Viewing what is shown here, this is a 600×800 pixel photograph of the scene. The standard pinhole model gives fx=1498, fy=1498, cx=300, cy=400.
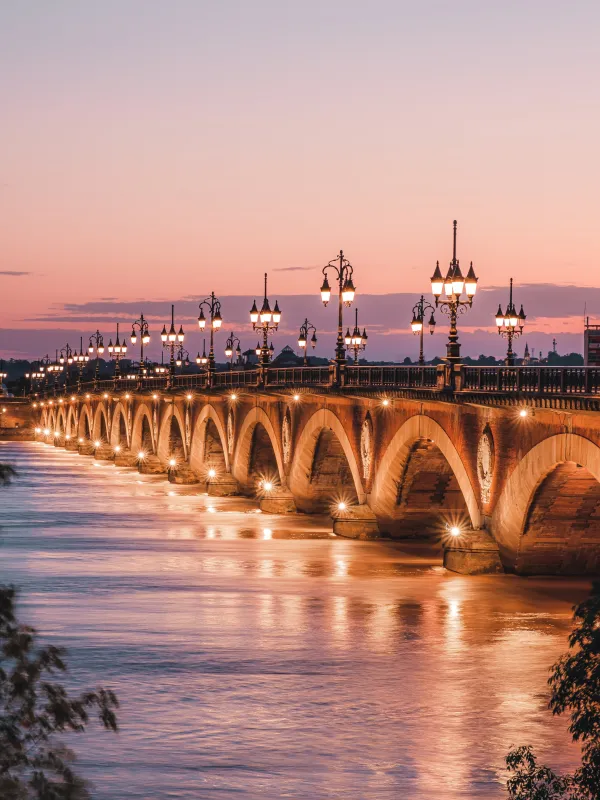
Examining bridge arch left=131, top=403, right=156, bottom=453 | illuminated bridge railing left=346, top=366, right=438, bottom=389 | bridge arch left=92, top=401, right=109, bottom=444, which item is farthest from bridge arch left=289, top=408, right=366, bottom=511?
bridge arch left=92, top=401, right=109, bottom=444

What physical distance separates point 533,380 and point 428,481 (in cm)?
1337

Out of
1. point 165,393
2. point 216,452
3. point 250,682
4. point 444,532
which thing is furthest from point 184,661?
point 165,393

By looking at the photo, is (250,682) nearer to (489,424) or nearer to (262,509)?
(489,424)

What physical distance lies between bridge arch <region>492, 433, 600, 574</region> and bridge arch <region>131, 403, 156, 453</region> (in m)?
67.7

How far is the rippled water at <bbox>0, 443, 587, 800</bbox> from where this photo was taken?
20.8m

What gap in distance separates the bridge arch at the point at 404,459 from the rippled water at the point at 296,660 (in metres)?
1.68

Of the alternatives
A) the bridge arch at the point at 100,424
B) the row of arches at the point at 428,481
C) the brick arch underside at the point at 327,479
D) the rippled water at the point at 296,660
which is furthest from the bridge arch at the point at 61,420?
the rippled water at the point at 296,660

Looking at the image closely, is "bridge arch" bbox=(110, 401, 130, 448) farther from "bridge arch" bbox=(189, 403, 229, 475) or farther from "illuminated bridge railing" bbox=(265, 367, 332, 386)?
"illuminated bridge railing" bbox=(265, 367, 332, 386)

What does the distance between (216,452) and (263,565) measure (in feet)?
127

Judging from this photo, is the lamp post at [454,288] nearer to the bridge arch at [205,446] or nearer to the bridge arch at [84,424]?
the bridge arch at [205,446]

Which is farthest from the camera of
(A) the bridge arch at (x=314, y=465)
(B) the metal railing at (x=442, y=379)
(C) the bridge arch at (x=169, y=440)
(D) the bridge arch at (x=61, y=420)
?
(D) the bridge arch at (x=61, y=420)

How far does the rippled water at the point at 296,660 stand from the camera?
68.2 feet

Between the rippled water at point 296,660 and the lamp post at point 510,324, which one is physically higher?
the lamp post at point 510,324

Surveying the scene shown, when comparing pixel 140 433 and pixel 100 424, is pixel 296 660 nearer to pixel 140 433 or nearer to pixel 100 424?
pixel 140 433
